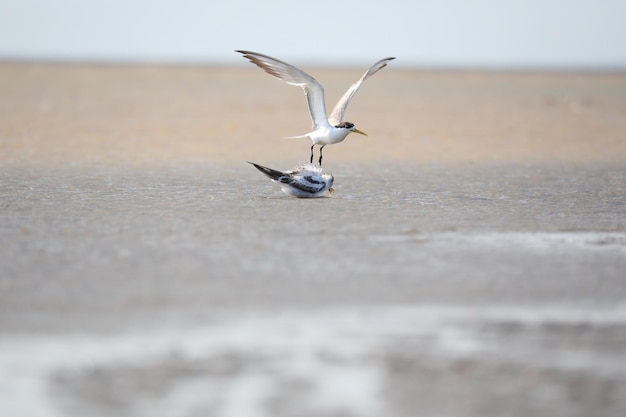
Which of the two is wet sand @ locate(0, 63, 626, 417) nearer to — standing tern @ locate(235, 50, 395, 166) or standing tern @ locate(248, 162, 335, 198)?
standing tern @ locate(248, 162, 335, 198)

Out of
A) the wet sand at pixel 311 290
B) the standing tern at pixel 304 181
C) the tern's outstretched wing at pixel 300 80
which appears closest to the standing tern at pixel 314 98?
the tern's outstretched wing at pixel 300 80

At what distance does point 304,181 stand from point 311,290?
4.00 m

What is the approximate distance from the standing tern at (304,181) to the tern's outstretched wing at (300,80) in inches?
33.2

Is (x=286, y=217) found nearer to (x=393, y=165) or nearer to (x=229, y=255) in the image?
(x=229, y=255)

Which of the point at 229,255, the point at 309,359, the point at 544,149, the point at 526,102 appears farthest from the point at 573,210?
the point at 526,102

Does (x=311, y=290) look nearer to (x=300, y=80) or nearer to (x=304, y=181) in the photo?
(x=304, y=181)

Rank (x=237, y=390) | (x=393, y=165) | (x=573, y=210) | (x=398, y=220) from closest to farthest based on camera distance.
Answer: (x=237, y=390) → (x=398, y=220) → (x=573, y=210) → (x=393, y=165)

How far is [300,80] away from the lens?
11641 mm

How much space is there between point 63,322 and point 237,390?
1501 mm

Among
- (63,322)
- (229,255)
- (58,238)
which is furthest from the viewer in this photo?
(58,238)

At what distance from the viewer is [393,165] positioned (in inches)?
599

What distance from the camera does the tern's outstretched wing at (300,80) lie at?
1154 cm

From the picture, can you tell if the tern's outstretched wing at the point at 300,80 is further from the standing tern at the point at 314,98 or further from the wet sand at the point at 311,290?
the wet sand at the point at 311,290

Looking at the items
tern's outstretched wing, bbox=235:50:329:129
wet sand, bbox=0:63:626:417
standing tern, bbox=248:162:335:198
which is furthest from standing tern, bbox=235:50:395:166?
wet sand, bbox=0:63:626:417
